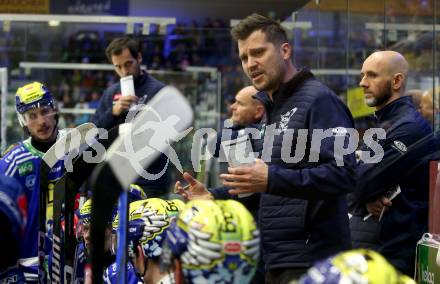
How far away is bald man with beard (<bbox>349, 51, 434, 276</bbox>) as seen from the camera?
17.0 feet

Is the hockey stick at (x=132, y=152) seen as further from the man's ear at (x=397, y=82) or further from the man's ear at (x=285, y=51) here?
the man's ear at (x=397, y=82)

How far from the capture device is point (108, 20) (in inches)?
410

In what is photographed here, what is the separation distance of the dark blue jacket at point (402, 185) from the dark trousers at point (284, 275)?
1034mm

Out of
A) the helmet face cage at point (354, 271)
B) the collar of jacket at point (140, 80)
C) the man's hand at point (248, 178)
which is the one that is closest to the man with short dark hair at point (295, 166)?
the man's hand at point (248, 178)

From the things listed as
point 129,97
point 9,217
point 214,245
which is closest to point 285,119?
point 9,217

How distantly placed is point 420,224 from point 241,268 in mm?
2625

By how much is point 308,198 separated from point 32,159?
2314 millimetres

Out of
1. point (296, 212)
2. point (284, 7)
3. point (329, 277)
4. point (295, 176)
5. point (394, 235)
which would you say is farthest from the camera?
point (284, 7)

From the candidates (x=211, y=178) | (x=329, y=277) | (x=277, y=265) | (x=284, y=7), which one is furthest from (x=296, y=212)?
(x=284, y=7)

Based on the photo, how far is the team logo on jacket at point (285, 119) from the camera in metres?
4.27

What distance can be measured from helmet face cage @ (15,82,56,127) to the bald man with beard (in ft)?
6.62

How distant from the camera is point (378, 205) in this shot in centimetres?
521

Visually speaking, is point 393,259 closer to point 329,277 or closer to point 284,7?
point 329,277

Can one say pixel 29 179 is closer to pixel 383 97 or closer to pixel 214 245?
pixel 383 97
